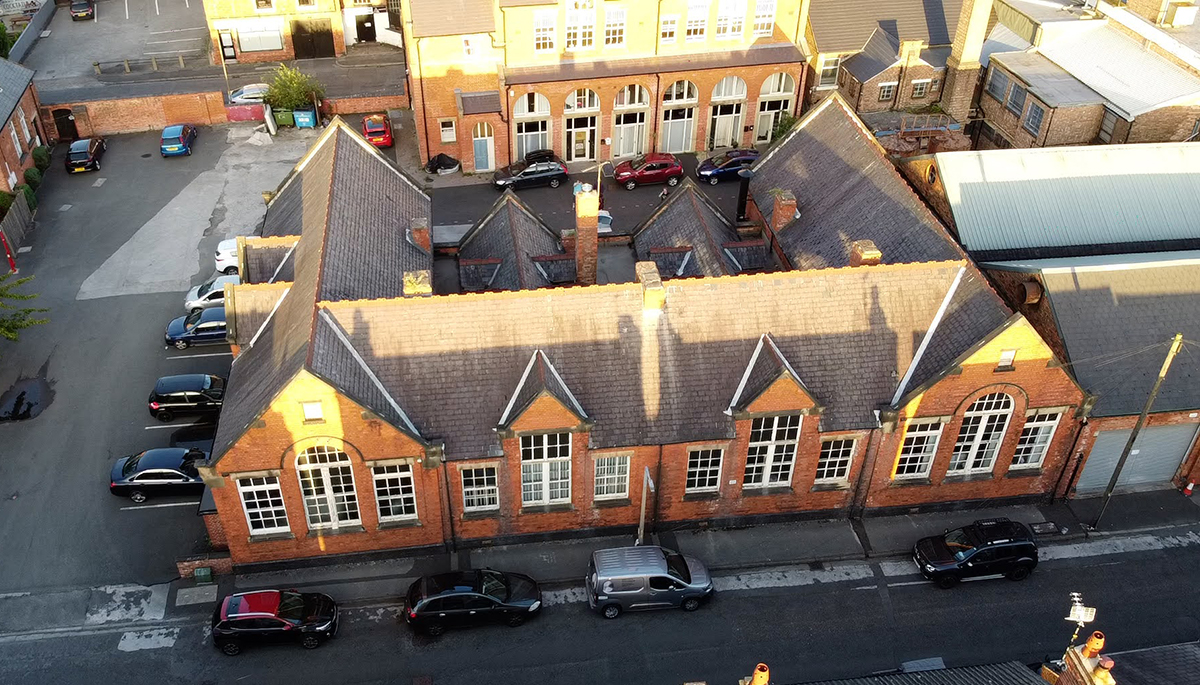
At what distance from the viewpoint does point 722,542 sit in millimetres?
38719

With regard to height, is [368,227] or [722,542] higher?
[368,227]

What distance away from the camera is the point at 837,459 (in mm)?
37906

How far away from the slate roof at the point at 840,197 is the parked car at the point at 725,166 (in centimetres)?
1389

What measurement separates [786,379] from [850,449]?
5.08 meters

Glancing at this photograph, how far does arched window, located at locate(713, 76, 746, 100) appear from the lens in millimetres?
65931

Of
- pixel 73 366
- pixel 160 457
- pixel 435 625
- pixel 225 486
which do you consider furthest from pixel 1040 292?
pixel 73 366

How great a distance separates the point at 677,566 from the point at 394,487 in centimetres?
1109

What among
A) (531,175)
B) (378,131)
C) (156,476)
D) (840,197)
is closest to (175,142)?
(378,131)

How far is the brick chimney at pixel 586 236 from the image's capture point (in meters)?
40.2

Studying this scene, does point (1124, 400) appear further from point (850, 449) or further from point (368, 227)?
point (368, 227)

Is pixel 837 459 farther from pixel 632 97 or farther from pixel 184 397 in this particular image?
pixel 632 97

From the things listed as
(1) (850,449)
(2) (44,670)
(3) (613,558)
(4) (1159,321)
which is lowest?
(2) (44,670)

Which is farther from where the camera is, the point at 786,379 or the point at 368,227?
the point at 368,227

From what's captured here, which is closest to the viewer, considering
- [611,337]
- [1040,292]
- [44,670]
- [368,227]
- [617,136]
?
[44,670]
